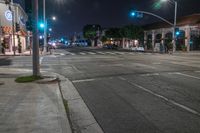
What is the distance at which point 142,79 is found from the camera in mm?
16344

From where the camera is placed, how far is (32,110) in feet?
28.9

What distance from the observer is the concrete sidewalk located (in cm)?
712

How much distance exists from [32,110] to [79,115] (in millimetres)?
1195

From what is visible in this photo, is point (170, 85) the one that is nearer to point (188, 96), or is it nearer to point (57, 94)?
point (188, 96)

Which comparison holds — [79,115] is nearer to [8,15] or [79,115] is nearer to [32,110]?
[32,110]

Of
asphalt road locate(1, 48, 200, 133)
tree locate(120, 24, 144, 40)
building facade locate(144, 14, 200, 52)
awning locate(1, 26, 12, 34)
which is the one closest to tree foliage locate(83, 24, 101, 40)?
tree locate(120, 24, 144, 40)

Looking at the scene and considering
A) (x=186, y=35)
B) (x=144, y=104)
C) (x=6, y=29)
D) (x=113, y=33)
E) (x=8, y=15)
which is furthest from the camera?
(x=113, y=33)

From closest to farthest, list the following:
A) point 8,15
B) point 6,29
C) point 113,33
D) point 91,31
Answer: point 6,29
point 8,15
point 113,33
point 91,31

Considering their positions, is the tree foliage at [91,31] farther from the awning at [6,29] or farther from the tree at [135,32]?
the awning at [6,29]

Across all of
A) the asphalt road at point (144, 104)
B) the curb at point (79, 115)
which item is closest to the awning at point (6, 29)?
the asphalt road at point (144, 104)

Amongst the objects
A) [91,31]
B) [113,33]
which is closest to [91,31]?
[91,31]

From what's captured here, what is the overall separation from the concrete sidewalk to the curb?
254 millimetres

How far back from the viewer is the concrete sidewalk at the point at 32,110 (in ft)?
23.4

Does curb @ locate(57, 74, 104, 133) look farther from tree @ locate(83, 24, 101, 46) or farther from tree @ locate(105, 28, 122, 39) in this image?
tree @ locate(83, 24, 101, 46)
